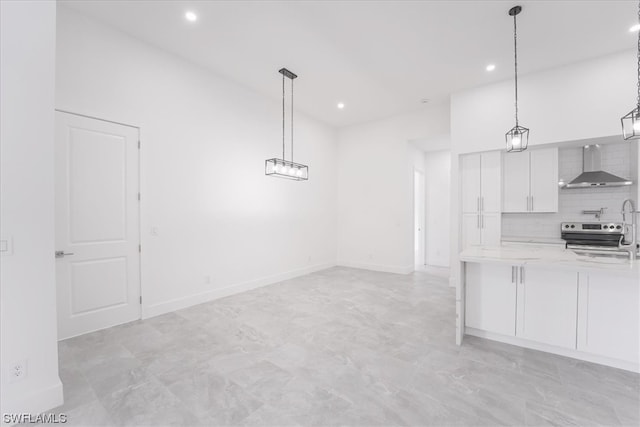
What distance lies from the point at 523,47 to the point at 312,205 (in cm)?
442

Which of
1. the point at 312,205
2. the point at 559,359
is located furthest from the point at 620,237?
the point at 312,205

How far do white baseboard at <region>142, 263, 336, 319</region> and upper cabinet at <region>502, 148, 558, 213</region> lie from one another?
4.20m

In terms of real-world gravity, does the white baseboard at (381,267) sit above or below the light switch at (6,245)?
below

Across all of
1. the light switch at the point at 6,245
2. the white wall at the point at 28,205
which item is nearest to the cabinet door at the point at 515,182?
the white wall at the point at 28,205

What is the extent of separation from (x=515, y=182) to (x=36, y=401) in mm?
6224

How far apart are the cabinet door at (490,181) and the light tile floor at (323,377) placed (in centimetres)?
232

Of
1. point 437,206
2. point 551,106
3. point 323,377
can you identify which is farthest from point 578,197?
point 323,377

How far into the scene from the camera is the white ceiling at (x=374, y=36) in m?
2.93

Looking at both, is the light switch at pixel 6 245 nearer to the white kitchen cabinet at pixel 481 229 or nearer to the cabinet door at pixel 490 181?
the white kitchen cabinet at pixel 481 229

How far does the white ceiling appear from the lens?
115 inches

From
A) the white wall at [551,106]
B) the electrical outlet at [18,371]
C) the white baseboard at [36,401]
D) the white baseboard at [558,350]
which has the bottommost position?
the white baseboard at [558,350]

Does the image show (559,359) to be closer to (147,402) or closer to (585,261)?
(585,261)

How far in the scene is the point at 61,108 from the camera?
114 inches

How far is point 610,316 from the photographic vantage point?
2391 millimetres
